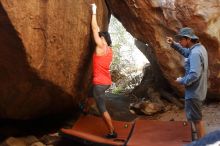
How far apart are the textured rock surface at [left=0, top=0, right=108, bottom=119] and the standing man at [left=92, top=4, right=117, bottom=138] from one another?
0.80 ft

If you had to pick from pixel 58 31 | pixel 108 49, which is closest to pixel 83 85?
pixel 108 49

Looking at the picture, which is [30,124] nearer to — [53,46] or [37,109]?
[37,109]

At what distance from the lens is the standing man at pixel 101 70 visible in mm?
5445

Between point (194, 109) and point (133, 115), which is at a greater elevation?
point (194, 109)

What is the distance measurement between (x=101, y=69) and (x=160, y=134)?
55.6 inches

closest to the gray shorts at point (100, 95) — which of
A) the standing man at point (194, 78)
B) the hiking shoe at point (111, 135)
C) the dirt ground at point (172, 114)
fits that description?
the hiking shoe at point (111, 135)

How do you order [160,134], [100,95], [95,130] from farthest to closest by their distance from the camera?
1. [95,130]
2. [160,134]
3. [100,95]

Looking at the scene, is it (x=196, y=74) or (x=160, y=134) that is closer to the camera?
(x=196, y=74)

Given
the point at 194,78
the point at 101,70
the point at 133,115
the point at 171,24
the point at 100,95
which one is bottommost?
the point at 133,115

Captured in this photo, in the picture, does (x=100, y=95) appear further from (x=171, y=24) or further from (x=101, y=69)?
(x=171, y=24)

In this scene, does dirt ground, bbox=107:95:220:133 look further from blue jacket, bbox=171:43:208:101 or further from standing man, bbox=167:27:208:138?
blue jacket, bbox=171:43:208:101

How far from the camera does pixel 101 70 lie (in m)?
5.47

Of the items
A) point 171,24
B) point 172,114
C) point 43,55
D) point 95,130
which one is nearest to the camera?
point 43,55

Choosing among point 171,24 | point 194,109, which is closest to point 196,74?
point 194,109
